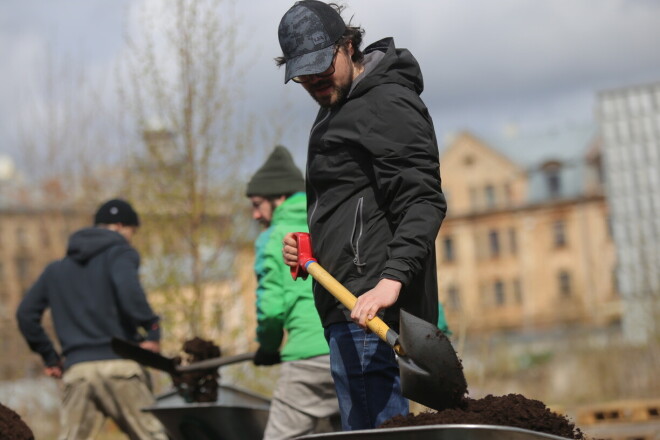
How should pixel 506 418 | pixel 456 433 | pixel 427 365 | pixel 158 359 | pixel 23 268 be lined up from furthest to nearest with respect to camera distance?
1. pixel 23 268
2. pixel 158 359
3. pixel 427 365
4. pixel 506 418
5. pixel 456 433

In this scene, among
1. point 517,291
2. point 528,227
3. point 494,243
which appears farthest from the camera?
point 494,243

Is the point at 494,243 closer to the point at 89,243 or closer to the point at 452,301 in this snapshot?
the point at 452,301

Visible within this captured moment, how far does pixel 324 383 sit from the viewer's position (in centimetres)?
595

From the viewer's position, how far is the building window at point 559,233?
7481 cm

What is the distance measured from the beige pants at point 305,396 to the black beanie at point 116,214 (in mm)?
1803

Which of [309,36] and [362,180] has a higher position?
[309,36]

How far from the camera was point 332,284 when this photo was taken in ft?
13.5

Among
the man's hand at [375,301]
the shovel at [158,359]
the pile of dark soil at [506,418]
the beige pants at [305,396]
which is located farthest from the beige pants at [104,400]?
the pile of dark soil at [506,418]

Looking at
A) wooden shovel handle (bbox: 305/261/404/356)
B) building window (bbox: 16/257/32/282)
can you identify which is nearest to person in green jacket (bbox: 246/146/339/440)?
wooden shovel handle (bbox: 305/261/404/356)

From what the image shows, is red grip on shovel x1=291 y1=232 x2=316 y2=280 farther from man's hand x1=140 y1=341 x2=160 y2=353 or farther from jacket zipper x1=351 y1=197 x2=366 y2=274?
man's hand x1=140 y1=341 x2=160 y2=353

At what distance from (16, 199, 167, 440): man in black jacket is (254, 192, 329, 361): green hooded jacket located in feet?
3.88

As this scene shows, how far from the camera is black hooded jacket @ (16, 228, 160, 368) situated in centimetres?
698

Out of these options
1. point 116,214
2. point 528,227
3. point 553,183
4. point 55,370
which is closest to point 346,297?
point 116,214

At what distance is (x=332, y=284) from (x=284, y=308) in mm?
1935
